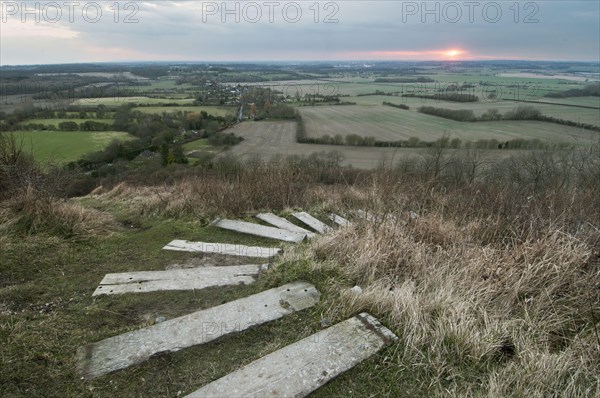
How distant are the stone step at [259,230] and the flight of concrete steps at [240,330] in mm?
1134

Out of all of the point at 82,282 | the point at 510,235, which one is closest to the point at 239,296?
the point at 82,282

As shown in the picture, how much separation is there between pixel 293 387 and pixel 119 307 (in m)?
1.70

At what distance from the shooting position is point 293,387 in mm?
1936

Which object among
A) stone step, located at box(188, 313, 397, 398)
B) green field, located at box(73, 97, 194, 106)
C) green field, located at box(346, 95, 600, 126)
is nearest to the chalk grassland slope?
green field, located at box(346, 95, 600, 126)

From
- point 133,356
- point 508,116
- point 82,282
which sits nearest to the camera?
point 133,356

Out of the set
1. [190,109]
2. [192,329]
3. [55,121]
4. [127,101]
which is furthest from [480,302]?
[55,121]

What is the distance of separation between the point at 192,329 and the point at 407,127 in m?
38.5

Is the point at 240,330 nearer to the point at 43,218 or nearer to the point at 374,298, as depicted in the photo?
the point at 374,298

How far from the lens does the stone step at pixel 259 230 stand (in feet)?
14.9

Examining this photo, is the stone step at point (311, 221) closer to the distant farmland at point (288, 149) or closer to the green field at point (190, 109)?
the distant farmland at point (288, 149)

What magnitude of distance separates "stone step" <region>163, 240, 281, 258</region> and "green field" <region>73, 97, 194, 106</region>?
4067 centimetres

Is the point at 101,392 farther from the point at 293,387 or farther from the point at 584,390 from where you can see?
the point at 584,390

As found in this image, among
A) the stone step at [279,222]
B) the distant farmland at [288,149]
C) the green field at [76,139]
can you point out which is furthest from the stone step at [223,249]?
the green field at [76,139]

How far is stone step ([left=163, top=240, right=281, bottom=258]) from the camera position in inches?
156
